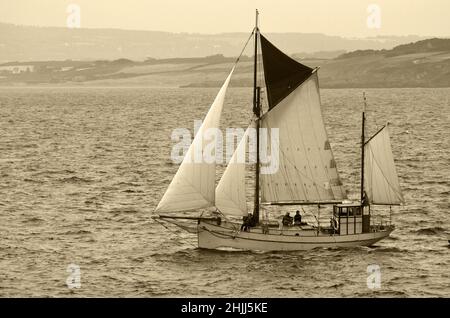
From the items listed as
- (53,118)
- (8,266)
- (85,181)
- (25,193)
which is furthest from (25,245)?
(53,118)

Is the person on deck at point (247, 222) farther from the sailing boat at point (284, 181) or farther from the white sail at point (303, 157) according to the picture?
the white sail at point (303, 157)

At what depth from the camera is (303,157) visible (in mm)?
53594

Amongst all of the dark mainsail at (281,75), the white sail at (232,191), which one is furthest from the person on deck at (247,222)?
the dark mainsail at (281,75)

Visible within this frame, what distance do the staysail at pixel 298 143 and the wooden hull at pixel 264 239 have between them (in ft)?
8.99

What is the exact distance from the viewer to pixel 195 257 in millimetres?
50844

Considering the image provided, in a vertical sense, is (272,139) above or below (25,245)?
above

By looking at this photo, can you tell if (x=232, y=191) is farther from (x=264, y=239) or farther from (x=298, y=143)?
Result: (x=298, y=143)

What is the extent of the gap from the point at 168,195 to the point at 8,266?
8.83 m

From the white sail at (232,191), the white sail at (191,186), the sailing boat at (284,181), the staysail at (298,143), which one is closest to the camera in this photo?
the white sail at (191,186)

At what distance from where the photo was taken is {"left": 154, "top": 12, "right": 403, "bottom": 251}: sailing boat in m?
50.2

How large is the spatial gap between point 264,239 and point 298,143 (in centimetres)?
592

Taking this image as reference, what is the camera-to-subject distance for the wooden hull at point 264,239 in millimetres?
51156

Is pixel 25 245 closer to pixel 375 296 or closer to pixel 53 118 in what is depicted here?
pixel 375 296

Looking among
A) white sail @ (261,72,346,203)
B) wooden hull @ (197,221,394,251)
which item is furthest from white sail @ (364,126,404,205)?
wooden hull @ (197,221,394,251)
